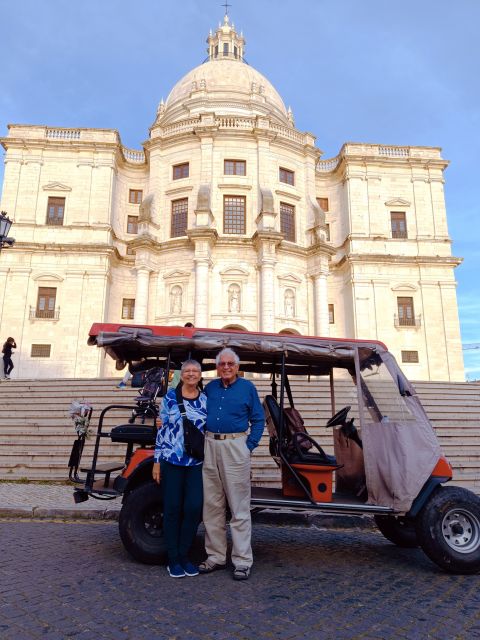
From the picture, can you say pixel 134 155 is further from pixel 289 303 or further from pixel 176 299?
pixel 289 303

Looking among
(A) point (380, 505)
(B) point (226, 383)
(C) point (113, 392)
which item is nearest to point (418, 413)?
(A) point (380, 505)

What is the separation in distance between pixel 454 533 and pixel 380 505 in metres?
0.73

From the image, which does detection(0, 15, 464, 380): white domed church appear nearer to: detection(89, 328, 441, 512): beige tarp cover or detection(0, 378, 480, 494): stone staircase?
detection(0, 378, 480, 494): stone staircase

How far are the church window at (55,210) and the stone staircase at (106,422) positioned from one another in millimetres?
14884

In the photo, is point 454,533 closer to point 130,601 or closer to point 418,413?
point 418,413

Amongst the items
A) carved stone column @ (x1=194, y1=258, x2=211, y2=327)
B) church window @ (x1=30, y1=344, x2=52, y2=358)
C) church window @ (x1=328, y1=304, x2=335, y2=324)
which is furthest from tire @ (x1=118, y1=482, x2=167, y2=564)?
church window @ (x1=328, y1=304, x2=335, y2=324)

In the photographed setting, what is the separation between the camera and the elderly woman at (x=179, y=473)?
4188 millimetres

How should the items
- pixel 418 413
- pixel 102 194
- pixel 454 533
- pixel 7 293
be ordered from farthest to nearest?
pixel 102 194, pixel 7 293, pixel 418 413, pixel 454 533

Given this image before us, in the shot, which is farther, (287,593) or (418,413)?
(418,413)

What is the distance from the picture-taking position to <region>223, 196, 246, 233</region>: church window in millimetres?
26819

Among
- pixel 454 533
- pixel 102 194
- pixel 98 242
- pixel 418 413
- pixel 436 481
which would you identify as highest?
pixel 102 194

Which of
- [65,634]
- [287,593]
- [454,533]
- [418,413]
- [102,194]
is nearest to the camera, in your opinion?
[65,634]

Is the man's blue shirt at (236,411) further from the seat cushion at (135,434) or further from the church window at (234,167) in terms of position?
the church window at (234,167)

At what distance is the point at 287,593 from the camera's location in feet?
12.2
